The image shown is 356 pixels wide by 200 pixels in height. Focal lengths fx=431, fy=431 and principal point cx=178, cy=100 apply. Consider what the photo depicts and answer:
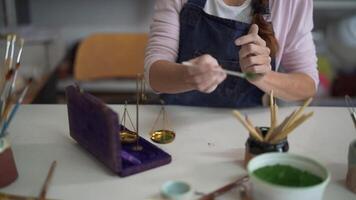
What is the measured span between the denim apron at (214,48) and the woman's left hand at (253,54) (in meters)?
0.17

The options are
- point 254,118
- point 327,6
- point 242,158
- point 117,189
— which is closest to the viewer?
point 117,189

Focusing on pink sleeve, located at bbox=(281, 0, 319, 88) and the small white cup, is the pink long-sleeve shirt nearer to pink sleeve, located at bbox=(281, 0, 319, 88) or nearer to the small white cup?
pink sleeve, located at bbox=(281, 0, 319, 88)

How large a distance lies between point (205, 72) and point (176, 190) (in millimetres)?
208

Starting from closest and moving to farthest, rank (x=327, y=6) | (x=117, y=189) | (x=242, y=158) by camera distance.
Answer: (x=117, y=189)
(x=242, y=158)
(x=327, y=6)

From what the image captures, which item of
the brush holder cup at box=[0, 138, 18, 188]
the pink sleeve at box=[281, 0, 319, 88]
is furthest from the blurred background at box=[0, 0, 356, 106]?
the brush holder cup at box=[0, 138, 18, 188]

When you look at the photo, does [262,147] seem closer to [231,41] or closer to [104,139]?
[104,139]

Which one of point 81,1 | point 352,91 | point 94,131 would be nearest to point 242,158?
point 94,131

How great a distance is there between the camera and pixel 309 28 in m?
1.04

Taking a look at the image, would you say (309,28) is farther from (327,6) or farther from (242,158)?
(327,6)

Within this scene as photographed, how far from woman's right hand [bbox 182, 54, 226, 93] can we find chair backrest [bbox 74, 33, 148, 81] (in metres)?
0.87

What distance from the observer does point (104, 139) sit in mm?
711

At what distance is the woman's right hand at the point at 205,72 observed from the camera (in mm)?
735

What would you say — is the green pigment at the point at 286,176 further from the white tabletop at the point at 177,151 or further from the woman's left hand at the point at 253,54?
the woman's left hand at the point at 253,54

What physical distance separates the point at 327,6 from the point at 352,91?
431 millimetres
